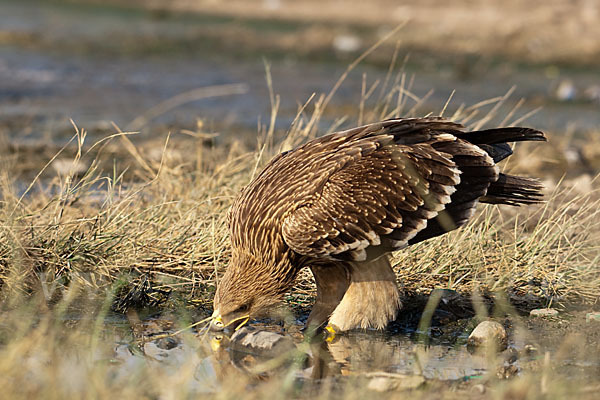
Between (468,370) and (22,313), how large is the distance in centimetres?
215

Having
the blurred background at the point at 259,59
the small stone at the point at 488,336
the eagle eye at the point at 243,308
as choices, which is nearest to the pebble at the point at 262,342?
the eagle eye at the point at 243,308

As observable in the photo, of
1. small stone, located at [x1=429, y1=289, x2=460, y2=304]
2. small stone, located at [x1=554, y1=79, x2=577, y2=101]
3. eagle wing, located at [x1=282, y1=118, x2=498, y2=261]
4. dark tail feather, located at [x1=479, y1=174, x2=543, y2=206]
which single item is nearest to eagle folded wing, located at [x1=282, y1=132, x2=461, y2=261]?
eagle wing, located at [x1=282, y1=118, x2=498, y2=261]

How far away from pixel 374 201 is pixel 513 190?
0.74m

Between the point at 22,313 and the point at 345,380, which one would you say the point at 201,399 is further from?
the point at 22,313

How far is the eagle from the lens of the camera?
4516mm

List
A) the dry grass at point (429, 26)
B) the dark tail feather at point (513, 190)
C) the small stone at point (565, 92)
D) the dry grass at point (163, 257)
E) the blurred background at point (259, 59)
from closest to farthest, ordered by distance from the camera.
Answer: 1. the dark tail feather at point (513, 190)
2. the dry grass at point (163, 257)
3. the blurred background at point (259, 59)
4. the small stone at point (565, 92)
5. the dry grass at point (429, 26)

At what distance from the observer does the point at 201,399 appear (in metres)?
3.39

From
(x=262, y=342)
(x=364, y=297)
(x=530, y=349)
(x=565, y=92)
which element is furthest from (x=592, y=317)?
(x=565, y=92)

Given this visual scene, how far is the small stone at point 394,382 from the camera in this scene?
12.5 ft

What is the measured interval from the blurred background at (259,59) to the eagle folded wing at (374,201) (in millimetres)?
4399

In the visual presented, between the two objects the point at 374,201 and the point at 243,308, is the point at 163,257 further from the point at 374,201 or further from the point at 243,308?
the point at 374,201

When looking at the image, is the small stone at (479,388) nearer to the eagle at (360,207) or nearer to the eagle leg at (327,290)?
the eagle at (360,207)

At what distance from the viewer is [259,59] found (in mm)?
16766

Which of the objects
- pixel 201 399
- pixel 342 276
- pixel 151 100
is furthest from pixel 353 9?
pixel 201 399
